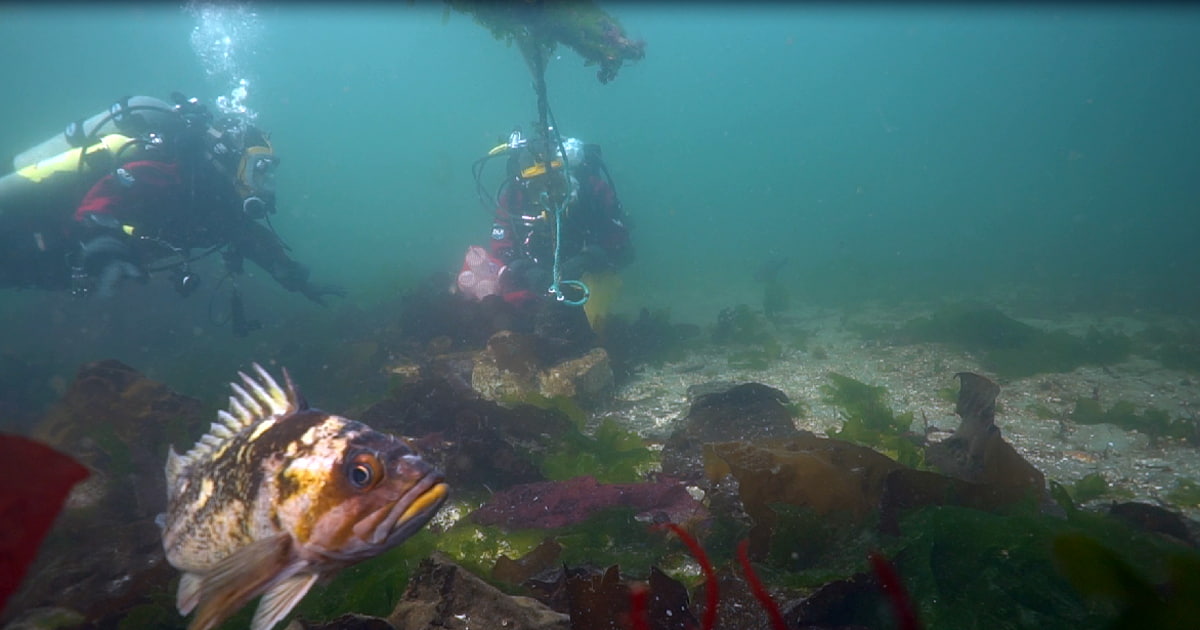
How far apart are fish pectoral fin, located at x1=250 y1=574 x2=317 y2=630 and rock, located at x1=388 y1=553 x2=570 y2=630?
63cm

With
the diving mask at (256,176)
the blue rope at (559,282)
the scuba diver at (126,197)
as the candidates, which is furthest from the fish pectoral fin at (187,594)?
the diving mask at (256,176)

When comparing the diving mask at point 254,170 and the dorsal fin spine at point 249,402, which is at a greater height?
the diving mask at point 254,170

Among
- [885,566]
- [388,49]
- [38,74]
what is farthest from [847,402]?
[388,49]

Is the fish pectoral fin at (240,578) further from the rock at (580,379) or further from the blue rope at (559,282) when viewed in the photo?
the blue rope at (559,282)

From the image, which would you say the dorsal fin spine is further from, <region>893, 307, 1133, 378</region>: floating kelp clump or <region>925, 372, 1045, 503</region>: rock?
<region>893, 307, 1133, 378</region>: floating kelp clump

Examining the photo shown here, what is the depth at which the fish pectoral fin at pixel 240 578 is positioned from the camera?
147 centimetres

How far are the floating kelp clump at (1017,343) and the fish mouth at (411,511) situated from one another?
10043mm

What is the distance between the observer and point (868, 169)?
139 meters

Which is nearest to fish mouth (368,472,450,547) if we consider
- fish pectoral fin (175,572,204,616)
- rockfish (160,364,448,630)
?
rockfish (160,364,448,630)

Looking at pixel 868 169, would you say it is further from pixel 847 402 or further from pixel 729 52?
pixel 847 402

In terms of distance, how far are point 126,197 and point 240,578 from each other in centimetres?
964

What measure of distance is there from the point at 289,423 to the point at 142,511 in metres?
3.59

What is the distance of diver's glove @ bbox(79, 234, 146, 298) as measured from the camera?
7750mm

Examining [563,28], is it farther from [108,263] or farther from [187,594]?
[187,594]
